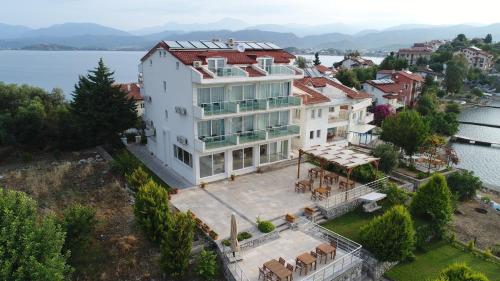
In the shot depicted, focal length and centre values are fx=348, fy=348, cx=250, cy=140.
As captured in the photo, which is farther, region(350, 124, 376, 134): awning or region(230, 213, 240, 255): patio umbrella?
region(350, 124, 376, 134): awning

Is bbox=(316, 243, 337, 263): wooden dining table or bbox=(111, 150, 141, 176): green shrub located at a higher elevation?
bbox=(111, 150, 141, 176): green shrub

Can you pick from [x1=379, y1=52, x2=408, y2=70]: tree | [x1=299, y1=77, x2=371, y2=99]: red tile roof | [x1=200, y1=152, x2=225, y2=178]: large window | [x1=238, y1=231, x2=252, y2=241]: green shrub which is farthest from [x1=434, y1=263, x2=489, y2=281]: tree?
[x1=379, y1=52, x2=408, y2=70]: tree

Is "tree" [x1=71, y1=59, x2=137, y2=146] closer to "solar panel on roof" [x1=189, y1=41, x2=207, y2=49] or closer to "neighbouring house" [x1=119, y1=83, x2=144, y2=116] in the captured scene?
"solar panel on roof" [x1=189, y1=41, x2=207, y2=49]

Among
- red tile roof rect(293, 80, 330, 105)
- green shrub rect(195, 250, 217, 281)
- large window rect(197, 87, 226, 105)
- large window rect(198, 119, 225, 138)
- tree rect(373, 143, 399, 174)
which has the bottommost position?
green shrub rect(195, 250, 217, 281)

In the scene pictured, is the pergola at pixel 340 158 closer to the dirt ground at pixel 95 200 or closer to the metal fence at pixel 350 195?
the metal fence at pixel 350 195

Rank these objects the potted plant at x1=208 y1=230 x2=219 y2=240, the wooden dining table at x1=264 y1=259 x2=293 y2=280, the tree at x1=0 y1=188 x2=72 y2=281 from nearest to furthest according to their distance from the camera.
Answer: the tree at x1=0 y1=188 x2=72 y2=281, the wooden dining table at x1=264 y1=259 x2=293 y2=280, the potted plant at x1=208 y1=230 x2=219 y2=240

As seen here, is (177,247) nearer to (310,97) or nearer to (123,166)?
(123,166)

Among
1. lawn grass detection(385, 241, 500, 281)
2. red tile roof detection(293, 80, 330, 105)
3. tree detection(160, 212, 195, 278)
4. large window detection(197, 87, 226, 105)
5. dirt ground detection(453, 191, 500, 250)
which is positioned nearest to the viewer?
tree detection(160, 212, 195, 278)
